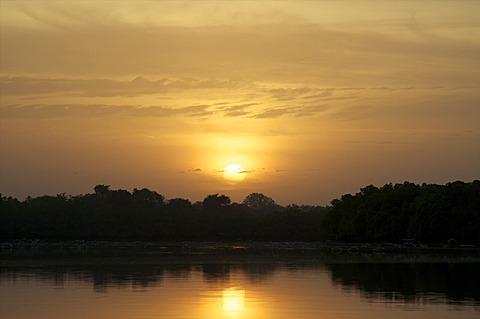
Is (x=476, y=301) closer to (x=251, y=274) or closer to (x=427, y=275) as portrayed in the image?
(x=427, y=275)

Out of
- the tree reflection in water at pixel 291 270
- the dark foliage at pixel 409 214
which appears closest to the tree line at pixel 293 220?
the dark foliage at pixel 409 214

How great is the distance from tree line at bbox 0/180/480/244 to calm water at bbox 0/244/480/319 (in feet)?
156

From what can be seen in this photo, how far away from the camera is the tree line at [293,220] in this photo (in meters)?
108

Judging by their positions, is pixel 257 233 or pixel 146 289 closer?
pixel 146 289

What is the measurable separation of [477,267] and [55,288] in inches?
1066

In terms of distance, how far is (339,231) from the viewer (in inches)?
5251

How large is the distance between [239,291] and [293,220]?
133 meters

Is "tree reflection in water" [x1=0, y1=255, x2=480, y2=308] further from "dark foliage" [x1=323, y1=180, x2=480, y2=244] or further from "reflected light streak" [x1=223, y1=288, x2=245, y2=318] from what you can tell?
"dark foliage" [x1=323, y1=180, x2=480, y2=244]

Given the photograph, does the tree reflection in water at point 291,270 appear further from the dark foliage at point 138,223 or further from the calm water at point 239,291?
the dark foliage at point 138,223

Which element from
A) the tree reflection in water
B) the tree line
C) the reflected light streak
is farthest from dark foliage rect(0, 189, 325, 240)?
the reflected light streak

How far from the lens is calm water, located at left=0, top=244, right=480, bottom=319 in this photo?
108 ft

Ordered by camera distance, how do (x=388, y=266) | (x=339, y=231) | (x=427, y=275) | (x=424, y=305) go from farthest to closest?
(x=339, y=231)
(x=388, y=266)
(x=427, y=275)
(x=424, y=305)

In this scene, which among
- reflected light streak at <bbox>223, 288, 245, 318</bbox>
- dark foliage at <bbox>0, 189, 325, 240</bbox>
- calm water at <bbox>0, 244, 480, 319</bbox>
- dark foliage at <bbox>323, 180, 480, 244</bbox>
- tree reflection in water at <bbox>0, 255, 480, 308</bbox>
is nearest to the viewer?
reflected light streak at <bbox>223, 288, 245, 318</bbox>

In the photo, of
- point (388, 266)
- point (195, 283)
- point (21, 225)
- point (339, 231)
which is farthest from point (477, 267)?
point (21, 225)
